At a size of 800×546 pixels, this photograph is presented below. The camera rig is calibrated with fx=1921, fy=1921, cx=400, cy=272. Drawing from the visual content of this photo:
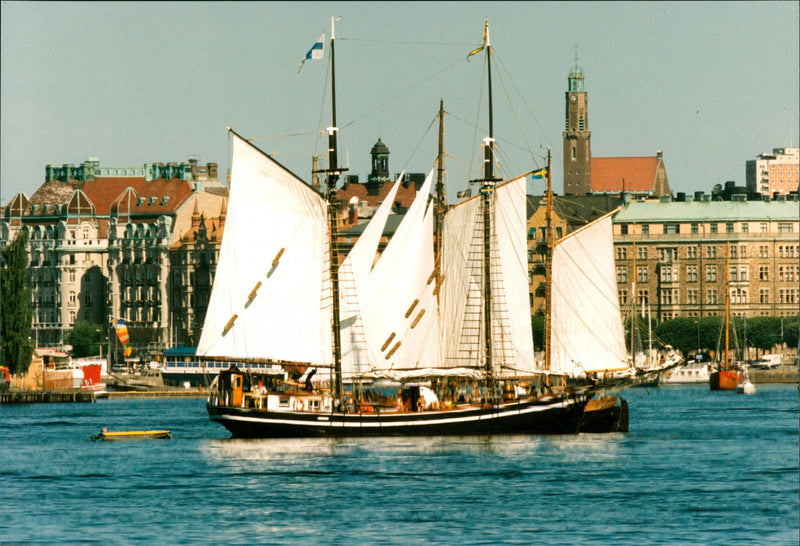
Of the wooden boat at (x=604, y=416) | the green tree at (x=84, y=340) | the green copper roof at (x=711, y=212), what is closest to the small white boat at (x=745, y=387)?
the wooden boat at (x=604, y=416)

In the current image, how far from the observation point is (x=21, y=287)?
422 ft

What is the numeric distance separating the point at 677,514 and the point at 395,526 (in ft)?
27.2

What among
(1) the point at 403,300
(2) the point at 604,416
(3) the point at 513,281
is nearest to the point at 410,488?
(2) the point at 604,416

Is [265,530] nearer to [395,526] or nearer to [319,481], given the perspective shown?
[395,526]

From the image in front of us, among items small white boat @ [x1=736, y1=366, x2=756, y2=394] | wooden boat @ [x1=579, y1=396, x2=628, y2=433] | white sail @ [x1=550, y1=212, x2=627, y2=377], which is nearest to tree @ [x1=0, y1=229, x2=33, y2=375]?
white sail @ [x1=550, y1=212, x2=627, y2=377]

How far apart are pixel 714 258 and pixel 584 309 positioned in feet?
368

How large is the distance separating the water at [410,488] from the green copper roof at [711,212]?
357 ft

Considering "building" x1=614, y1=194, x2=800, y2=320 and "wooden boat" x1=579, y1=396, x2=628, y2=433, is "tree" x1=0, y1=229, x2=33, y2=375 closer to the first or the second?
"wooden boat" x1=579, y1=396, x2=628, y2=433

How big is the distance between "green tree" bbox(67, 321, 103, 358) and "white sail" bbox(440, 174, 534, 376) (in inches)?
4215

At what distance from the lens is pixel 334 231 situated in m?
79.8

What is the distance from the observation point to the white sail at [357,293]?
8169cm

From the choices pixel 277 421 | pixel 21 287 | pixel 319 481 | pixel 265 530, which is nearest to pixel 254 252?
pixel 277 421

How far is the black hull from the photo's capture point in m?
77.4

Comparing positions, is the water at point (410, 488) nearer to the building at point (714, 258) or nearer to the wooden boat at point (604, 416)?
the wooden boat at point (604, 416)
